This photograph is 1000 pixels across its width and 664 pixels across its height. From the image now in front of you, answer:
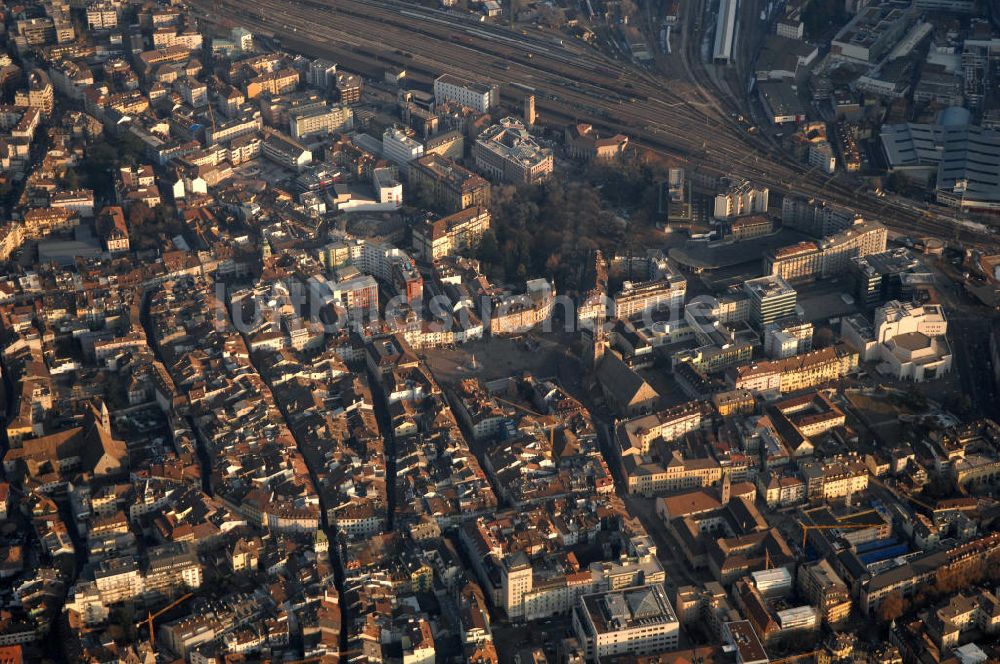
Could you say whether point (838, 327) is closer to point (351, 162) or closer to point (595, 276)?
point (595, 276)

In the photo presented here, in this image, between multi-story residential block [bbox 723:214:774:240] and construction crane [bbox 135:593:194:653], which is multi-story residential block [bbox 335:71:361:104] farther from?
construction crane [bbox 135:593:194:653]

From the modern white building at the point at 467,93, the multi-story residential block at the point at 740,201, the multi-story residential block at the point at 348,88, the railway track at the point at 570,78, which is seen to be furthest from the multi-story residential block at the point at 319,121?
the multi-story residential block at the point at 740,201

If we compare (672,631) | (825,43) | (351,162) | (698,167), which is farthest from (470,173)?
(672,631)

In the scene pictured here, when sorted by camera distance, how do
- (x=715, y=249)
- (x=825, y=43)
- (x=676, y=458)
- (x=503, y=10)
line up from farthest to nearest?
(x=503, y=10)
(x=825, y=43)
(x=715, y=249)
(x=676, y=458)

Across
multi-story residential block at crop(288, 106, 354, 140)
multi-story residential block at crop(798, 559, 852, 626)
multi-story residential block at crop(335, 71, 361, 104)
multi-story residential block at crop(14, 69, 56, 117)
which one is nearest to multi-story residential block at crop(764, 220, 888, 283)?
multi-story residential block at crop(798, 559, 852, 626)

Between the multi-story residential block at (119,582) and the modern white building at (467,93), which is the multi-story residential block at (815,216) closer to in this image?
the modern white building at (467,93)

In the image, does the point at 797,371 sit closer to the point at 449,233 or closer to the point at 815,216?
the point at 815,216
